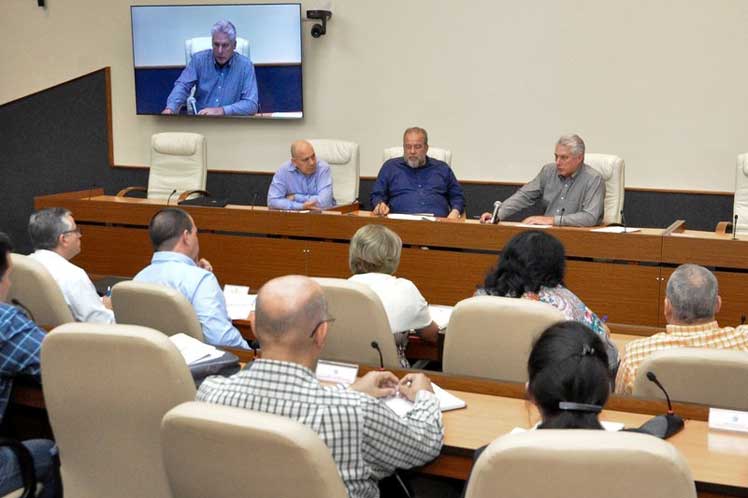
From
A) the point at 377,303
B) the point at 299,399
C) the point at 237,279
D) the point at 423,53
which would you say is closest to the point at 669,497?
the point at 299,399

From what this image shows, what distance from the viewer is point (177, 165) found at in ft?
24.3

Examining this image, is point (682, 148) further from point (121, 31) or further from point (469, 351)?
point (121, 31)

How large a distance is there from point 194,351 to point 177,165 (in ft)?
16.0

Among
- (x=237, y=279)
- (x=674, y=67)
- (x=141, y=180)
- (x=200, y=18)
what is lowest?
(x=237, y=279)

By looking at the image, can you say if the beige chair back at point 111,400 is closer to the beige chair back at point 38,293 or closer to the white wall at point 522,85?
the beige chair back at point 38,293

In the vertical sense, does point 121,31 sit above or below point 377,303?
above

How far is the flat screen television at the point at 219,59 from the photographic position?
780 cm

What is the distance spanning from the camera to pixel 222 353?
2.75 metres

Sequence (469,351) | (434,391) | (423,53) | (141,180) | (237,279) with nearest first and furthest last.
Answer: (434,391) < (469,351) < (237,279) < (423,53) < (141,180)

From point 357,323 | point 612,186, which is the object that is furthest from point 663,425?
point 612,186

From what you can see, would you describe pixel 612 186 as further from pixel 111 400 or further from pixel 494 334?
pixel 111 400

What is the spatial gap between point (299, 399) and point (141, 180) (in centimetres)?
714

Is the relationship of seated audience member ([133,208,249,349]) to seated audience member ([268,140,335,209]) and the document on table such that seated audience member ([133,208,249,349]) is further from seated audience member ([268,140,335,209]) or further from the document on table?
seated audience member ([268,140,335,209])

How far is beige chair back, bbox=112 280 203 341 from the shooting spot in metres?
3.12
